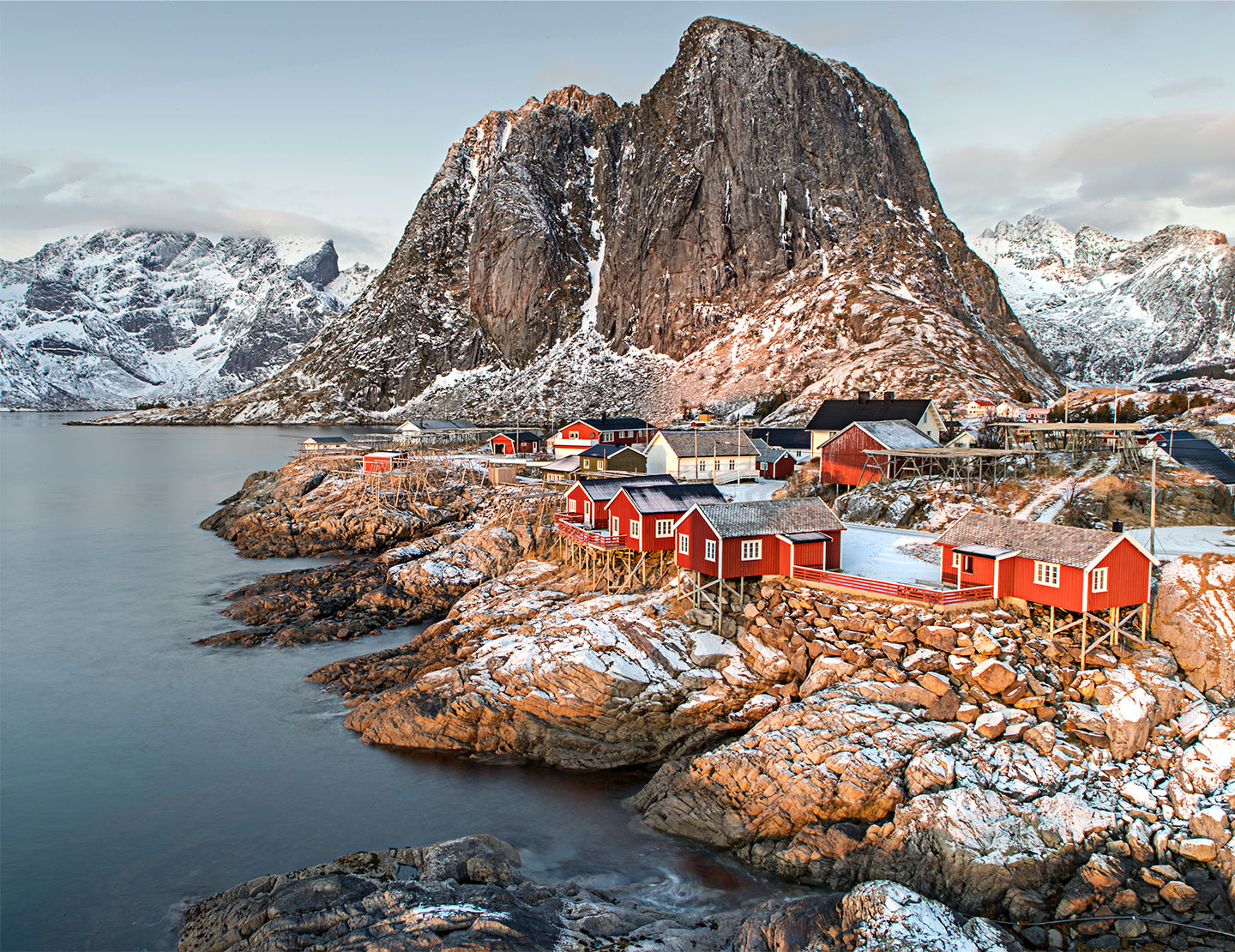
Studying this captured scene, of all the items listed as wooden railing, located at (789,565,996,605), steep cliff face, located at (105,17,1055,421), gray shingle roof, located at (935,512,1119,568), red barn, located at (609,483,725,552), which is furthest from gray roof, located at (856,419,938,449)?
steep cliff face, located at (105,17,1055,421)

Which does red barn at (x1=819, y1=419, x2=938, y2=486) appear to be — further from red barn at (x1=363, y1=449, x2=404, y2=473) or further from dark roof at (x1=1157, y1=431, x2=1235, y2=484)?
red barn at (x1=363, y1=449, x2=404, y2=473)

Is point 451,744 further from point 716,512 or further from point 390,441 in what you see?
point 390,441

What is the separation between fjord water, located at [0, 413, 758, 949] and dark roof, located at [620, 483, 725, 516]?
12.2 m

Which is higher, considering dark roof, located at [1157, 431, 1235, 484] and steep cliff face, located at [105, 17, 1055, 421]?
steep cliff face, located at [105, 17, 1055, 421]

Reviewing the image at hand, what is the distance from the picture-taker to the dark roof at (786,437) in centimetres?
6425

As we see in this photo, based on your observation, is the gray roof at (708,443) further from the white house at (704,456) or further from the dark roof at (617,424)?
the dark roof at (617,424)

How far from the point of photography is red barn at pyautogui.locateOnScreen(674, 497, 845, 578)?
3025 cm

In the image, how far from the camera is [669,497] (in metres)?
36.1

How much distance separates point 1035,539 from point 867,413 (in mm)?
30773

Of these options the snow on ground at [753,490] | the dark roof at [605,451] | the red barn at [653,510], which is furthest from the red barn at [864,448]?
the dark roof at [605,451]

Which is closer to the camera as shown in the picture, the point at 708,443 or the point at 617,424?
the point at 708,443

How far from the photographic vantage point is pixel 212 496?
82.9 meters

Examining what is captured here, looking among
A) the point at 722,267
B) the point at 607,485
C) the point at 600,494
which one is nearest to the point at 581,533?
the point at 600,494

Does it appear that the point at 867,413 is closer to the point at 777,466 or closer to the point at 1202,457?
the point at 777,466
